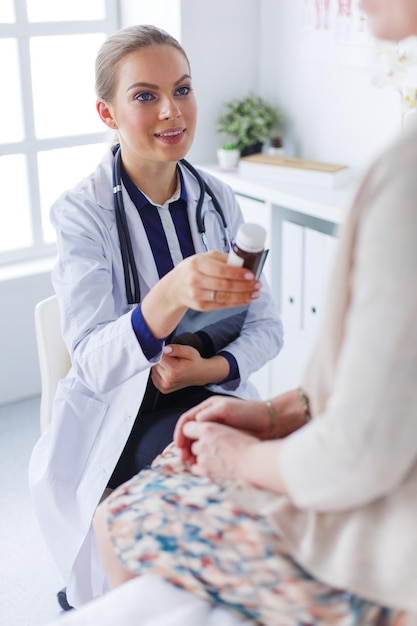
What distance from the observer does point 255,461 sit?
1.02m

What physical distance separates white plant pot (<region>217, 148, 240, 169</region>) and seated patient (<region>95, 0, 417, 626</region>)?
208 cm

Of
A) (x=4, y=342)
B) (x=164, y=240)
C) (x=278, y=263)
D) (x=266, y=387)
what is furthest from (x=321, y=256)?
(x=4, y=342)

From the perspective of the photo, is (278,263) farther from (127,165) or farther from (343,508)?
(343,508)

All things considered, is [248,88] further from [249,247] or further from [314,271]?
[249,247]

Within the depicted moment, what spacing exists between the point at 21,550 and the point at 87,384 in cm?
90

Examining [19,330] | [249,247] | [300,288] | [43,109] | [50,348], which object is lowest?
[19,330]

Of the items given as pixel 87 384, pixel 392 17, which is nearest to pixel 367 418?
pixel 392 17

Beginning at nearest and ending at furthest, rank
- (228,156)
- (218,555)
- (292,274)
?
1. (218,555)
2. (292,274)
3. (228,156)

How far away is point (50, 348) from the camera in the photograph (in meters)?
1.84

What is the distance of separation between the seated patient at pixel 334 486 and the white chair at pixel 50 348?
74 cm

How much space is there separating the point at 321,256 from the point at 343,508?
1.79m

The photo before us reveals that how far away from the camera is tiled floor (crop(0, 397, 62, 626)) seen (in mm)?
2080

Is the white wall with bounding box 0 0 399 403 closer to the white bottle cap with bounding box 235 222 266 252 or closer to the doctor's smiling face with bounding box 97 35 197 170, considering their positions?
the doctor's smiling face with bounding box 97 35 197 170

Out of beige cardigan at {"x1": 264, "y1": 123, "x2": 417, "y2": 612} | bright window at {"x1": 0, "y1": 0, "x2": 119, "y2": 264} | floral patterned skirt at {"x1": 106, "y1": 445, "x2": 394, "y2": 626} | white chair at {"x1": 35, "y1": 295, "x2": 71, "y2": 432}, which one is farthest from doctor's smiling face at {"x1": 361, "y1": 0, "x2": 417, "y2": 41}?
bright window at {"x1": 0, "y1": 0, "x2": 119, "y2": 264}
